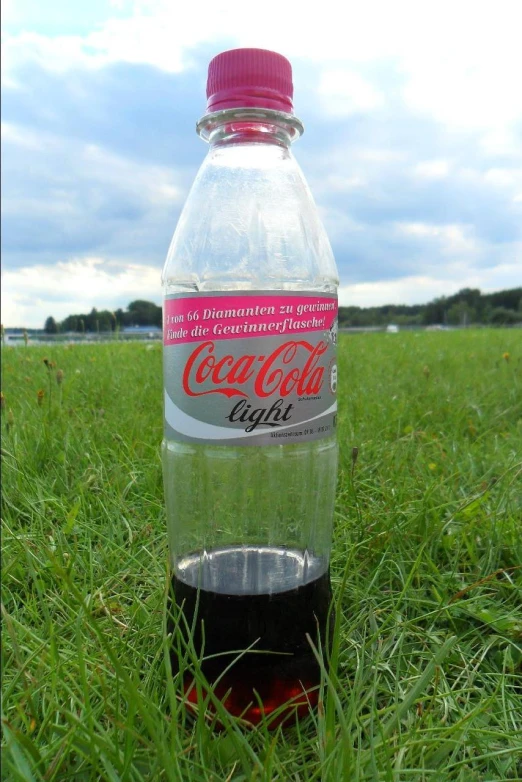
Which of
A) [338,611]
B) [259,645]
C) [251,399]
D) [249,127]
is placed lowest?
[259,645]

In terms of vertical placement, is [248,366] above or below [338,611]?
above

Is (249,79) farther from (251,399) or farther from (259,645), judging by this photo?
(259,645)

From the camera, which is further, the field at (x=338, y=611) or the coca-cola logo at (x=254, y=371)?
the coca-cola logo at (x=254, y=371)

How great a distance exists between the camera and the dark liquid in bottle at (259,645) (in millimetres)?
1620

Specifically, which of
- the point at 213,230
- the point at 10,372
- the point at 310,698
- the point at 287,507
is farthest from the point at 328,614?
the point at 10,372

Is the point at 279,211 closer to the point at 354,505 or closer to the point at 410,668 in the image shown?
the point at 354,505

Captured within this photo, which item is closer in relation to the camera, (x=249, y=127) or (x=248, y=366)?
(x=248, y=366)

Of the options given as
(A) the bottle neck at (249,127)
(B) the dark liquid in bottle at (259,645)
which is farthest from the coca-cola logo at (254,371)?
(A) the bottle neck at (249,127)

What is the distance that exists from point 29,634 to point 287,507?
845mm

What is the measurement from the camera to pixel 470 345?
351 inches

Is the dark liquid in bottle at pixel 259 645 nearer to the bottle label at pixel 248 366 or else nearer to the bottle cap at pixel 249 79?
the bottle label at pixel 248 366

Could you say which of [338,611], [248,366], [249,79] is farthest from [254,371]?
[249,79]

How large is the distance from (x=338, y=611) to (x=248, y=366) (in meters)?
0.69

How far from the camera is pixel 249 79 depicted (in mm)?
1620
